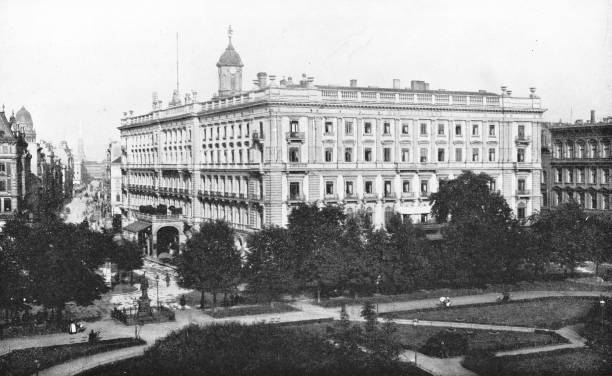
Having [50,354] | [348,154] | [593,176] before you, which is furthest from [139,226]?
[593,176]

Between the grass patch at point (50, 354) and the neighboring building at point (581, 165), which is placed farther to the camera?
the neighboring building at point (581, 165)

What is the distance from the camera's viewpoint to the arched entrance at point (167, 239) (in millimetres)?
86812

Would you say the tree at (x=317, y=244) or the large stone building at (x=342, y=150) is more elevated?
the large stone building at (x=342, y=150)

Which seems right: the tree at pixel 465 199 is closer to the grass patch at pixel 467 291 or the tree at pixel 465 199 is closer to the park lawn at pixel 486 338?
the grass patch at pixel 467 291

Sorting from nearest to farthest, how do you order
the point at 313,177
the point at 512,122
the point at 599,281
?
the point at 599,281, the point at 313,177, the point at 512,122

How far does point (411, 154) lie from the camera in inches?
2970

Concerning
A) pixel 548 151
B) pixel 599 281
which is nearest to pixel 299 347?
pixel 599 281

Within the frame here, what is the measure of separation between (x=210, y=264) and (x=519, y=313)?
67.1ft

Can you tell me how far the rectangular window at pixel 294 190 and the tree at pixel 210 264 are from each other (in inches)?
635

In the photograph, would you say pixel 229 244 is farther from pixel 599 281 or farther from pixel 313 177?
pixel 599 281

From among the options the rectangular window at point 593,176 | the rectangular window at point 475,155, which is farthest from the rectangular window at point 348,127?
the rectangular window at point 593,176

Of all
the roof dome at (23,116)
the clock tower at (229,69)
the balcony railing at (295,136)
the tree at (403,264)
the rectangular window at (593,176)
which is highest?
the roof dome at (23,116)

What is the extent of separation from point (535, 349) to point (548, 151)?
5677 centimetres

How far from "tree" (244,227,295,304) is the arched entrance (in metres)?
31.5
